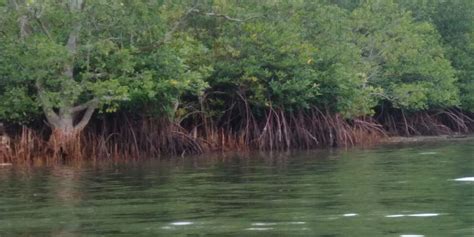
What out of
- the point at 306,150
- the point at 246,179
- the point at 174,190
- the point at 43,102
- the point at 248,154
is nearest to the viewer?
the point at 174,190

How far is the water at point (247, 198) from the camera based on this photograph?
400 inches

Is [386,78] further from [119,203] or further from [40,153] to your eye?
[119,203]

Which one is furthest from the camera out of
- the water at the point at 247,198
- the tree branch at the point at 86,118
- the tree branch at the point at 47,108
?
the tree branch at the point at 86,118

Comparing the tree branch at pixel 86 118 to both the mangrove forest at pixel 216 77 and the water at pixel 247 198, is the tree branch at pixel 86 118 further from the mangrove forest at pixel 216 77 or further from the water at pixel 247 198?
the water at pixel 247 198

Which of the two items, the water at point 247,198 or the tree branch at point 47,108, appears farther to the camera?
the tree branch at point 47,108

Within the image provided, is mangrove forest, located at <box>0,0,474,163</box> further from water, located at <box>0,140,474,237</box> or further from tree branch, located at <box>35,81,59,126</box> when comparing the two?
water, located at <box>0,140,474,237</box>

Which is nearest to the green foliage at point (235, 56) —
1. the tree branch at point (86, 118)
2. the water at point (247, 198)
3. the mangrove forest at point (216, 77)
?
the mangrove forest at point (216, 77)

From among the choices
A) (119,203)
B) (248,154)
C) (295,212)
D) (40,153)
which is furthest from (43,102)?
(295,212)

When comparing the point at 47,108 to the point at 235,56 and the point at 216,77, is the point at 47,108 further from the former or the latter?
the point at 235,56

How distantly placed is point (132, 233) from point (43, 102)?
44.7 feet

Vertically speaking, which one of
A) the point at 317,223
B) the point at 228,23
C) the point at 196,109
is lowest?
the point at 317,223

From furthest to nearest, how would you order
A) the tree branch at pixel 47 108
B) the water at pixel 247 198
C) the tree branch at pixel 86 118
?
the tree branch at pixel 86 118 → the tree branch at pixel 47 108 → the water at pixel 247 198

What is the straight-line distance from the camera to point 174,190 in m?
14.7

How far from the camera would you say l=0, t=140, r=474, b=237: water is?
10.1 meters
